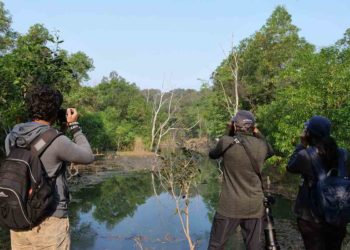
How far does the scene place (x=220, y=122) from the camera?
2852 centimetres

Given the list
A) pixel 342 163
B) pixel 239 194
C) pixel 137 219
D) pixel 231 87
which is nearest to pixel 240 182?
pixel 239 194

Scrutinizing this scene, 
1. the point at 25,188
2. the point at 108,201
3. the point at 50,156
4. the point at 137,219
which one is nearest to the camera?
the point at 25,188

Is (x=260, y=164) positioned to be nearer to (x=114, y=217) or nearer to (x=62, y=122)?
(x=62, y=122)

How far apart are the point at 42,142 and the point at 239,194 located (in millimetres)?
1533

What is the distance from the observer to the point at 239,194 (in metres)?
2.98

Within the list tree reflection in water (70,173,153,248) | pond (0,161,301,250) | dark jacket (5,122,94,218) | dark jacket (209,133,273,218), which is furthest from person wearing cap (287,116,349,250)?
tree reflection in water (70,173,153,248)

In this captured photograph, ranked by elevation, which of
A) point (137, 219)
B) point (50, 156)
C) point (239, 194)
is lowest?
point (137, 219)

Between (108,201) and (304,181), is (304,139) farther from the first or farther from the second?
(108,201)

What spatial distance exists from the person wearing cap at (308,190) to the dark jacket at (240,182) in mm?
301

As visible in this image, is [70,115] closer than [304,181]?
Yes

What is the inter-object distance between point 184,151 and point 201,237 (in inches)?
175

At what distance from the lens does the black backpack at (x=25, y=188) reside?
1.99m

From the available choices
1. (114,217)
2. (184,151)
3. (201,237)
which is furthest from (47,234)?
(114,217)

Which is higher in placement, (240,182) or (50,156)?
(50,156)
